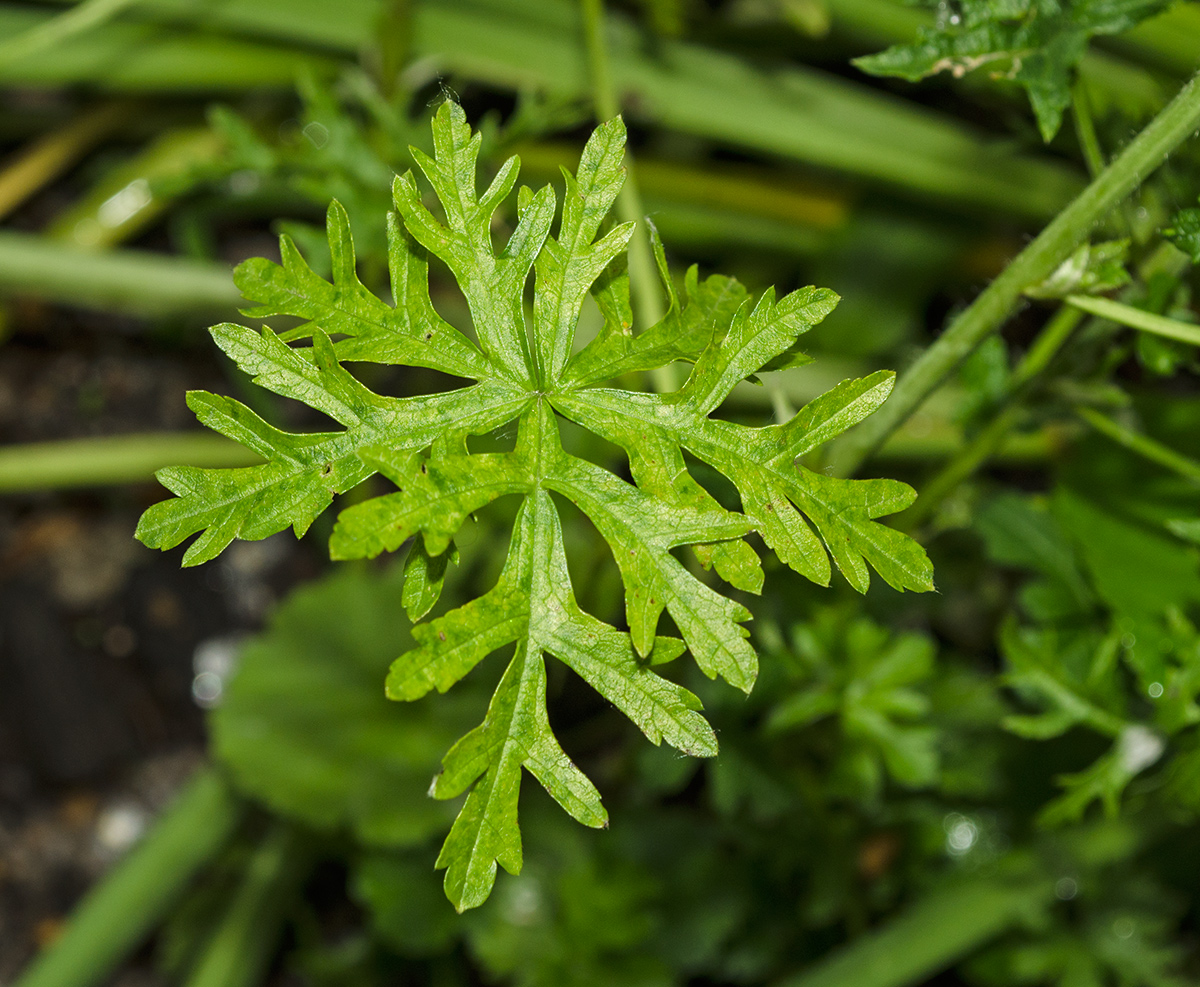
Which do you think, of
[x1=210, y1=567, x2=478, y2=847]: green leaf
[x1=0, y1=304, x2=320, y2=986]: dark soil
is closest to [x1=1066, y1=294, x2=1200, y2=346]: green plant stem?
[x1=210, y1=567, x2=478, y2=847]: green leaf

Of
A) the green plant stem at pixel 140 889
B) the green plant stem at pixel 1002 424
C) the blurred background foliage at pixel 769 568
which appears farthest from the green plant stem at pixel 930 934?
the green plant stem at pixel 140 889

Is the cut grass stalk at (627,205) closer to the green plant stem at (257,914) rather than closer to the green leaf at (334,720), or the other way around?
the green leaf at (334,720)

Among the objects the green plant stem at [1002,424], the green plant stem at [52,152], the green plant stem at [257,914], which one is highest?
the green plant stem at [1002,424]

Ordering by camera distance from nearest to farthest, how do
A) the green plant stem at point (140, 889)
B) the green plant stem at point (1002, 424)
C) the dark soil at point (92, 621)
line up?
the green plant stem at point (1002, 424) → the green plant stem at point (140, 889) → the dark soil at point (92, 621)

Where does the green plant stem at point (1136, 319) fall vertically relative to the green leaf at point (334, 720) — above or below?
above

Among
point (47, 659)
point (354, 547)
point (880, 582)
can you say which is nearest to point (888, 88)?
point (880, 582)

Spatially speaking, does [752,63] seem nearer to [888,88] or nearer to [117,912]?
[888,88]
